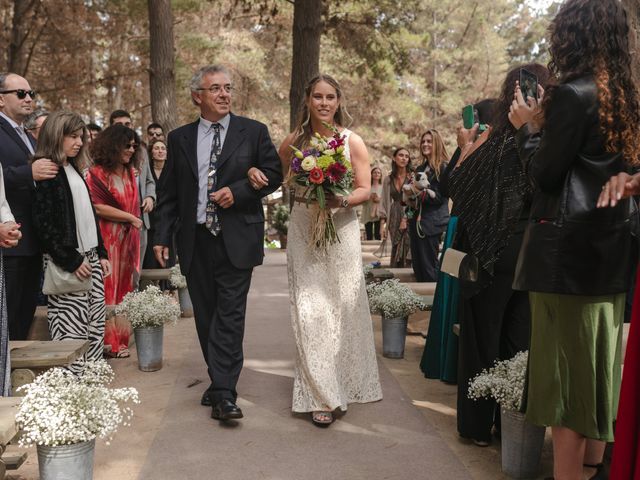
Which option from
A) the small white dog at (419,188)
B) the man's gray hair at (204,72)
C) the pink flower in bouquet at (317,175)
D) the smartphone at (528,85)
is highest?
the man's gray hair at (204,72)

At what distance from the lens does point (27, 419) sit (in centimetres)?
337

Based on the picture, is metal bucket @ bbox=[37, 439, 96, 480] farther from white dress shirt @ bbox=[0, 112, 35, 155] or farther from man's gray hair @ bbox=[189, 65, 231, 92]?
white dress shirt @ bbox=[0, 112, 35, 155]

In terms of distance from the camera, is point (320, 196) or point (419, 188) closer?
point (320, 196)

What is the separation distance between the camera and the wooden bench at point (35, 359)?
15.2ft

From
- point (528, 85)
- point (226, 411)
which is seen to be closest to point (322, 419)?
point (226, 411)

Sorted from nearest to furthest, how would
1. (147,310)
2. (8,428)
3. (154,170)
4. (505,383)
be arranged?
1. (8,428)
2. (505,383)
3. (147,310)
4. (154,170)

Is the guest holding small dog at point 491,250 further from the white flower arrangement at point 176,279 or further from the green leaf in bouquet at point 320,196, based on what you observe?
the white flower arrangement at point 176,279

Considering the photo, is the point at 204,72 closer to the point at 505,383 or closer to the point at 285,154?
the point at 285,154

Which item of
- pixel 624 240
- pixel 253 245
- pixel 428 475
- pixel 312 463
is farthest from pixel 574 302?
pixel 253 245

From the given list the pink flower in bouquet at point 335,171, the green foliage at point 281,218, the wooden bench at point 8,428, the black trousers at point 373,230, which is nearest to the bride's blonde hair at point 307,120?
the pink flower in bouquet at point 335,171

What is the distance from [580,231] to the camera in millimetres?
3102

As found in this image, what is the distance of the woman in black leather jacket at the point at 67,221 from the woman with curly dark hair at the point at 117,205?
3.91 feet

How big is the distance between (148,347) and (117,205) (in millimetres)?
1528

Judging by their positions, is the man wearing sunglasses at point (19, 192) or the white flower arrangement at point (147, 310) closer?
the man wearing sunglasses at point (19, 192)
